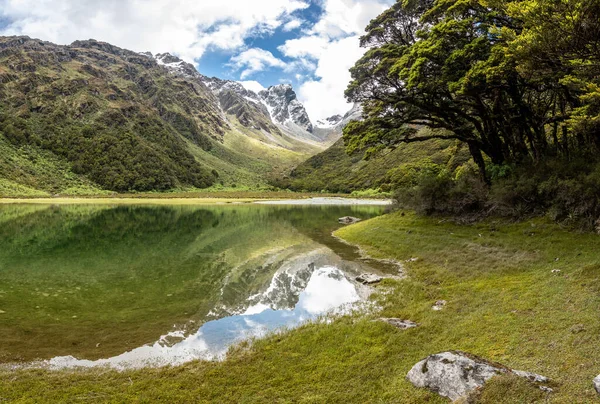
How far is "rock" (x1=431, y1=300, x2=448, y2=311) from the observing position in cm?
1338

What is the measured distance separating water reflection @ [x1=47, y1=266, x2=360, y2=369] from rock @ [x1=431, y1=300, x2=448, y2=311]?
3.67m

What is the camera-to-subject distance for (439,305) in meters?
13.8

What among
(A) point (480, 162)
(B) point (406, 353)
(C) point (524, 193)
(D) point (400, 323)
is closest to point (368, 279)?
(D) point (400, 323)

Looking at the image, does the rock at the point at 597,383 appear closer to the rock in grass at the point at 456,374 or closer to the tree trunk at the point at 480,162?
the rock in grass at the point at 456,374

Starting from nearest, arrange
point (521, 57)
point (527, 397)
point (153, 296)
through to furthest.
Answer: point (527, 397)
point (521, 57)
point (153, 296)

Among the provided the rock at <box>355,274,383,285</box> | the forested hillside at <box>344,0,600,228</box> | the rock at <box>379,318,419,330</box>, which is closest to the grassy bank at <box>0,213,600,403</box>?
the rock at <box>379,318,419,330</box>

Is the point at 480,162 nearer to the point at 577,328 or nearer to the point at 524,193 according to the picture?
the point at 524,193

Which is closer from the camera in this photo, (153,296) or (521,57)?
(521,57)

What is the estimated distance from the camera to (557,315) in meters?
A: 10.1

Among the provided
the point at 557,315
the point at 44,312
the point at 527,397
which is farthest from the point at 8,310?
the point at 557,315

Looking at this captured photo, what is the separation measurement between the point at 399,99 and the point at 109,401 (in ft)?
76.8

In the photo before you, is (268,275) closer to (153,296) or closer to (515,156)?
(153,296)

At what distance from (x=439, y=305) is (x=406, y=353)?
15.7 ft

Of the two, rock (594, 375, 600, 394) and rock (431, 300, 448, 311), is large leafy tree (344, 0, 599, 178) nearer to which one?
rock (431, 300, 448, 311)
